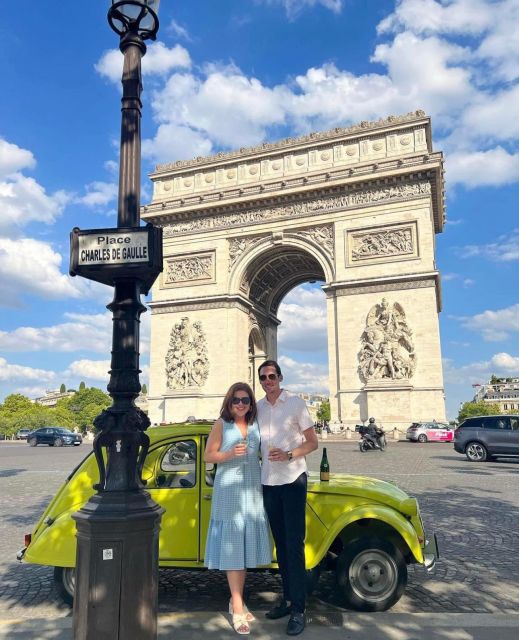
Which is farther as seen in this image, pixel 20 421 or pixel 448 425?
pixel 20 421

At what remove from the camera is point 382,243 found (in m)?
28.0

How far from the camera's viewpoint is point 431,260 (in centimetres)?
2675

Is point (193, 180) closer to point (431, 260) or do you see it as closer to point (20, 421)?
point (431, 260)

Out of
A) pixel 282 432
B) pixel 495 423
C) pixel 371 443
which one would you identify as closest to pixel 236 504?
pixel 282 432

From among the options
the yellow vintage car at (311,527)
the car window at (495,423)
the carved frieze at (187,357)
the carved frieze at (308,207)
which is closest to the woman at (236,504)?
the yellow vintage car at (311,527)

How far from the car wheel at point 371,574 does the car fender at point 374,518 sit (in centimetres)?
13

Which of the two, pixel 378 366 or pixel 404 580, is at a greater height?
pixel 378 366

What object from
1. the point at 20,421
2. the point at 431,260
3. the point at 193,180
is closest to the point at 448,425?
the point at 431,260

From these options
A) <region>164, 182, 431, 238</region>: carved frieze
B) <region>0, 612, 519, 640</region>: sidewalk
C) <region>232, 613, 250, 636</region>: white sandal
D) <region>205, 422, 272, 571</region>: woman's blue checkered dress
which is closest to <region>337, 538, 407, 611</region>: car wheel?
<region>0, 612, 519, 640</region>: sidewalk

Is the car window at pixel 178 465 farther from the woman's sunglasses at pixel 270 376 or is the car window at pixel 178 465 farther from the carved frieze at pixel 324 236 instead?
the carved frieze at pixel 324 236

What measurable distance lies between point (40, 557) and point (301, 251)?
92.2 feet

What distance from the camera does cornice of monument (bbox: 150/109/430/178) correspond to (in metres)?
28.9

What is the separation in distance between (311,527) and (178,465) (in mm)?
1136

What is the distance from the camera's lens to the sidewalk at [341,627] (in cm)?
330
